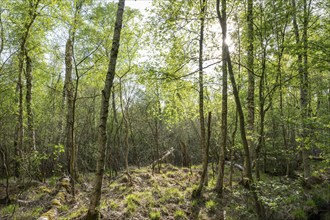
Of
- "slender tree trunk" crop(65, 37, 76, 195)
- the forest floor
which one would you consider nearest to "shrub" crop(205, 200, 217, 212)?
the forest floor

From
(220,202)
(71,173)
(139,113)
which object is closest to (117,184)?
(71,173)

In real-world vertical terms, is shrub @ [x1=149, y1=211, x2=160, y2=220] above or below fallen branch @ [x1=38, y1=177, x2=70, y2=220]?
below

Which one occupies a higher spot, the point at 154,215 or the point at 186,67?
the point at 186,67

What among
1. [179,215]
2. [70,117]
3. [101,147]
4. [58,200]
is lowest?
[179,215]

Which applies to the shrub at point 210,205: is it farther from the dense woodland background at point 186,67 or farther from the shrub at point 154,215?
the shrub at point 154,215

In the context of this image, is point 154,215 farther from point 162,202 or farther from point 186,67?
point 186,67

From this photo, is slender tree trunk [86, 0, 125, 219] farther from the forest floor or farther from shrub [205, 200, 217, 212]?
shrub [205, 200, 217, 212]

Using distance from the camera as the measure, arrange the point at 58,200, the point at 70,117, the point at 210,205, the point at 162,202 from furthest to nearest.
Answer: the point at 70,117
the point at 162,202
the point at 210,205
the point at 58,200

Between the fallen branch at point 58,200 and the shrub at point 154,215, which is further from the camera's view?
the shrub at point 154,215

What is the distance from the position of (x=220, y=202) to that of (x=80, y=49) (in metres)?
8.89

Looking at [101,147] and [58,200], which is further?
[58,200]

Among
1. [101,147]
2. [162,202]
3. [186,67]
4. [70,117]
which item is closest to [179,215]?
[162,202]

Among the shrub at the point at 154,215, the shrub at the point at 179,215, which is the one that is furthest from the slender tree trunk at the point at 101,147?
the shrub at the point at 179,215

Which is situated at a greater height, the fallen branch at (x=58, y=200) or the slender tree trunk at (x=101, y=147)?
the slender tree trunk at (x=101, y=147)
